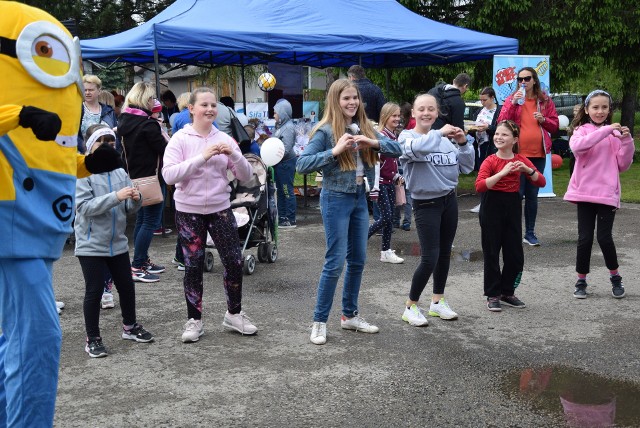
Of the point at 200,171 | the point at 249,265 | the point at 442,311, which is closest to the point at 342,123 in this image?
the point at 200,171

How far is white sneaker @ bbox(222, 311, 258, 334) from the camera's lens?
225 inches

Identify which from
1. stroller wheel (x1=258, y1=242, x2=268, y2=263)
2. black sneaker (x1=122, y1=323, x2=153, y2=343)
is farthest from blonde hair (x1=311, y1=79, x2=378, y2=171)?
stroller wheel (x1=258, y1=242, x2=268, y2=263)

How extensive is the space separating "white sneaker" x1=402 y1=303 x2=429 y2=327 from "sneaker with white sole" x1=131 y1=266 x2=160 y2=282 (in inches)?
110

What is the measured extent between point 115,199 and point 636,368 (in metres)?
3.58

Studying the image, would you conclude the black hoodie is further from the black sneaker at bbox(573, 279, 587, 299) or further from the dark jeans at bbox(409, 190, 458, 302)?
the black sneaker at bbox(573, 279, 587, 299)

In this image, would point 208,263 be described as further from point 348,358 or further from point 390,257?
point 348,358

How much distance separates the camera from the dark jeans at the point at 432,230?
5.79 m

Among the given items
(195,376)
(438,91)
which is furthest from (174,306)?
(438,91)

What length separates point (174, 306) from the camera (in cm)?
664

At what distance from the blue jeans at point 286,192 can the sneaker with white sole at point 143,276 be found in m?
3.54

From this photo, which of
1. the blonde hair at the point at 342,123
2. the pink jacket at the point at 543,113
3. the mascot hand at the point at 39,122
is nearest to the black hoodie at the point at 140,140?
→ the blonde hair at the point at 342,123

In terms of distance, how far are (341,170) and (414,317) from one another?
1368 millimetres

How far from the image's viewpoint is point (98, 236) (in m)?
5.34

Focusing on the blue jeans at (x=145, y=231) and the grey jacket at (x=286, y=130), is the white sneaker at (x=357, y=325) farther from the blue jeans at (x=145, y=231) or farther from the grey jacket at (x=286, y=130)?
the grey jacket at (x=286, y=130)
